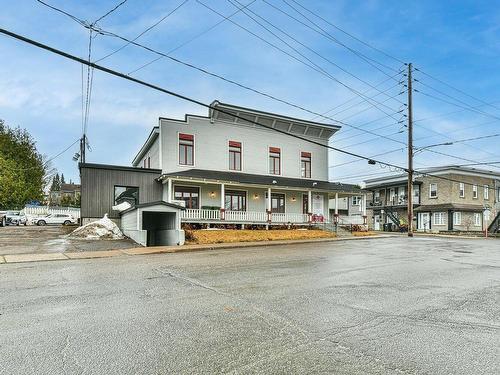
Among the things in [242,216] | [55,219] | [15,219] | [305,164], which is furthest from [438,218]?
[15,219]

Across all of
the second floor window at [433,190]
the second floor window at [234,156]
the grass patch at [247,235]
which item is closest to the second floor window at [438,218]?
the second floor window at [433,190]

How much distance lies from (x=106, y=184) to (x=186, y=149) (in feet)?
20.3

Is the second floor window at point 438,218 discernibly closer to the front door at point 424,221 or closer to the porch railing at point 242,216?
the front door at point 424,221

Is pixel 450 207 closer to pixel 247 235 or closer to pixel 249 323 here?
pixel 247 235

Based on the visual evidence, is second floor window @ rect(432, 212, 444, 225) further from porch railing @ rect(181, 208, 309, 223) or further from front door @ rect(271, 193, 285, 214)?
front door @ rect(271, 193, 285, 214)

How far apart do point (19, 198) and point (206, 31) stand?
51245 mm

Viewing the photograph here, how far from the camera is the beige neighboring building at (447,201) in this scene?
45.2 metres

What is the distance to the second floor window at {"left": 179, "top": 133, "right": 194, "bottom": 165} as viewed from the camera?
89.5 ft

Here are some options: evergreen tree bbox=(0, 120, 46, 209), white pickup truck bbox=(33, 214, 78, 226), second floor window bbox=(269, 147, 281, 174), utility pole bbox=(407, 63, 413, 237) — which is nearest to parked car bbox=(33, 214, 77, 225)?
white pickup truck bbox=(33, 214, 78, 226)

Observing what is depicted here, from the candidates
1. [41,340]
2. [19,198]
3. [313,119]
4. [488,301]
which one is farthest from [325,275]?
[19,198]

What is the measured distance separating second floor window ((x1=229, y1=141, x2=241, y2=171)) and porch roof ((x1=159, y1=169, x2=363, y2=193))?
34.0 inches

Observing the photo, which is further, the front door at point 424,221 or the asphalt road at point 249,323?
the front door at point 424,221

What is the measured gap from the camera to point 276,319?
17.8ft

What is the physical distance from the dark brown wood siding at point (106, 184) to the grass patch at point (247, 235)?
681 cm
